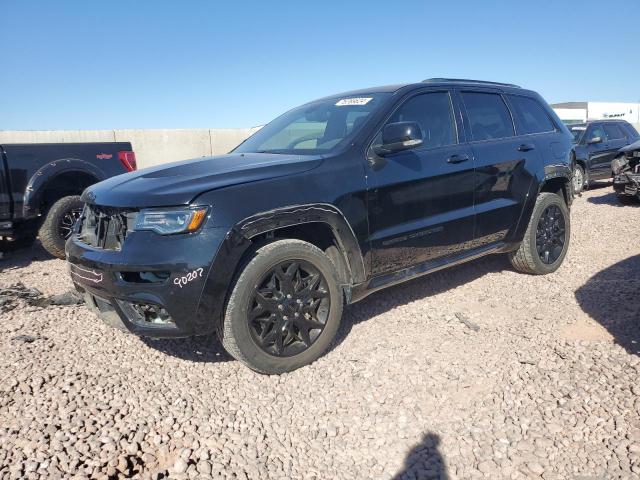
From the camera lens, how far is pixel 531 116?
4.82 m

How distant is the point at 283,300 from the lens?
300 cm

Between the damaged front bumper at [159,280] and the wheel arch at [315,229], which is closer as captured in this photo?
the damaged front bumper at [159,280]

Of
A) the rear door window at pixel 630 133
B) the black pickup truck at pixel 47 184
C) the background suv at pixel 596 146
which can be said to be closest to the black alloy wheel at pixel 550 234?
the black pickup truck at pixel 47 184

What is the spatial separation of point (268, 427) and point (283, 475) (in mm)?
384

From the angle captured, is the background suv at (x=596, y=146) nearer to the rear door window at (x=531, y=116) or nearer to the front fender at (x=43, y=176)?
the rear door window at (x=531, y=116)

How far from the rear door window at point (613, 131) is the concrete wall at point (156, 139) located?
33.2 feet

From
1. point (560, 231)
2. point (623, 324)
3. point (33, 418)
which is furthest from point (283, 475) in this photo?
point (560, 231)

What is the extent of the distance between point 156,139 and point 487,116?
11.4 meters

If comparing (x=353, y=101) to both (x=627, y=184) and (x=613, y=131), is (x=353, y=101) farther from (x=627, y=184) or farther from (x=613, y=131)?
(x=613, y=131)

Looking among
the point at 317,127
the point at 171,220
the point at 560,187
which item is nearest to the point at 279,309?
the point at 171,220

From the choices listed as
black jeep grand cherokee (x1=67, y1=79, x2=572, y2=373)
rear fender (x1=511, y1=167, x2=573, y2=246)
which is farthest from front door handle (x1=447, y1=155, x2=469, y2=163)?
rear fender (x1=511, y1=167, x2=573, y2=246)

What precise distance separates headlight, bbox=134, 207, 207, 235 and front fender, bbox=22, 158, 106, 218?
378 centimetres

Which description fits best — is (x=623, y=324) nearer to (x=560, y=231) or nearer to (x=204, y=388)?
(x=560, y=231)

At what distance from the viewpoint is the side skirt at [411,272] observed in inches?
133
